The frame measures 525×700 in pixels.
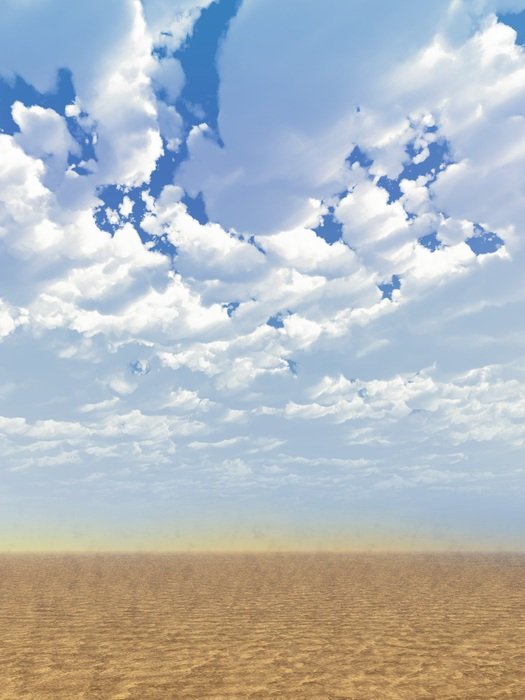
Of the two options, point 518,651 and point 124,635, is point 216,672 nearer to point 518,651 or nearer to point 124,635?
point 124,635

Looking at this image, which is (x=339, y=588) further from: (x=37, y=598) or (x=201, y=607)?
(x=37, y=598)

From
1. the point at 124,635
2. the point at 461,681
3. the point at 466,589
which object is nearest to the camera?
the point at 461,681

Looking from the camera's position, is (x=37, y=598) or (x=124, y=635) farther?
(x=37, y=598)

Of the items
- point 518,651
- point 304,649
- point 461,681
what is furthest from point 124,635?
point 518,651

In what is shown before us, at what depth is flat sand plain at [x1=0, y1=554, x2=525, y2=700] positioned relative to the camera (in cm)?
1544

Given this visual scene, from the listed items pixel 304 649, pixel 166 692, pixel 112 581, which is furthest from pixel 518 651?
pixel 112 581

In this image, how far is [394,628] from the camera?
75.4 feet

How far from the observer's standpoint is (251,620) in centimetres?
2452

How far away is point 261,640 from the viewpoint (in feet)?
67.3

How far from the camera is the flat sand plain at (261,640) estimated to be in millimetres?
15438

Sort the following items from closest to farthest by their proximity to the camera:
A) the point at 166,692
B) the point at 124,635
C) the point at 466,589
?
1. the point at 166,692
2. the point at 124,635
3. the point at 466,589

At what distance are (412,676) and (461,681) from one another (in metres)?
1.21

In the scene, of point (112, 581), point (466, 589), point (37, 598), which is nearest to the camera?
point (37, 598)

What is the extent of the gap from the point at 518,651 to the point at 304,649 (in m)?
6.57
